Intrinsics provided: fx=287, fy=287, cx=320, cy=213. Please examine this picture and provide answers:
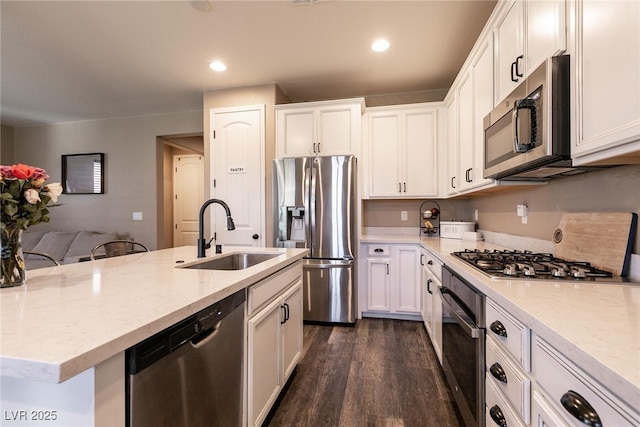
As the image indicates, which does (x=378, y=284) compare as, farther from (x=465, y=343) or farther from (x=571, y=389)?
(x=571, y=389)

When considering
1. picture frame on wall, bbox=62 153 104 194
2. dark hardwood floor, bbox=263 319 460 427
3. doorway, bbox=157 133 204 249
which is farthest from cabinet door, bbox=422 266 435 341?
picture frame on wall, bbox=62 153 104 194

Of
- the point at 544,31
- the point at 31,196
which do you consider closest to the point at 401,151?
the point at 544,31

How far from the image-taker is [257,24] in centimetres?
230

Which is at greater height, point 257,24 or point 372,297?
point 257,24

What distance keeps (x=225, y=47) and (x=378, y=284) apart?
275 centimetres

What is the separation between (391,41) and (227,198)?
237 centimetres

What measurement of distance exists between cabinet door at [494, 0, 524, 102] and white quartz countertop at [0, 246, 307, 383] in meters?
1.62

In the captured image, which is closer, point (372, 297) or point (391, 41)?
point (391, 41)

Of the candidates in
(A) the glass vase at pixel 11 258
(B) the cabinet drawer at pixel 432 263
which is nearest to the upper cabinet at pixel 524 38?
(B) the cabinet drawer at pixel 432 263

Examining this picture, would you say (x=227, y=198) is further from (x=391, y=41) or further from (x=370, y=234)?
(x=391, y=41)

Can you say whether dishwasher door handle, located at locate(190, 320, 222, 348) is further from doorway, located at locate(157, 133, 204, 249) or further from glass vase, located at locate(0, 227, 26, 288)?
doorway, located at locate(157, 133, 204, 249)

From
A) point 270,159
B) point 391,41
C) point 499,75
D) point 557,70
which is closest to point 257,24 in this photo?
point 391,41

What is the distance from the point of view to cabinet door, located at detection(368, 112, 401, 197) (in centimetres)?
329

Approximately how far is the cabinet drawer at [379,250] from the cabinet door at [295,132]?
1239mm
